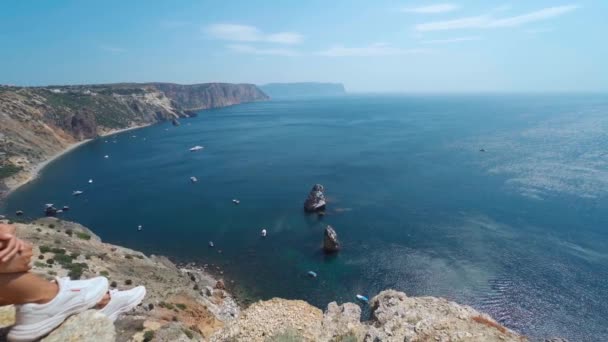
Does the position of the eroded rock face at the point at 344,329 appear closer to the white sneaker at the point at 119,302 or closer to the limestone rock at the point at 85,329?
the white sneaker at the point at 119,302

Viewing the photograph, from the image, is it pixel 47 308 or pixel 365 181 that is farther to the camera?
pixel 365 181

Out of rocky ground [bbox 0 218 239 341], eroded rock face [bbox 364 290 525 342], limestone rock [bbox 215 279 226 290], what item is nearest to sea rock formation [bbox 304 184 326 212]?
rocky ground [bbox 0 218 239 341]

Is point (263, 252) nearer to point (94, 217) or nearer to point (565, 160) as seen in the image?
point (94, 217)

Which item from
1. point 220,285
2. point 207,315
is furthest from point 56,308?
point 220,285

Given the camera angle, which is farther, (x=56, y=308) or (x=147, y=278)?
(x=147, y=278)

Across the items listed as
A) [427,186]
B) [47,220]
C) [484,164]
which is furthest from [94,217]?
[484,164]

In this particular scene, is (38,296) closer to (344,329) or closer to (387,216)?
(344,329)

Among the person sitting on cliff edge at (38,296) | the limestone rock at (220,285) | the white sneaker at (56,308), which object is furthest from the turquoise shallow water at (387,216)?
the white sneaker at (56,308)
